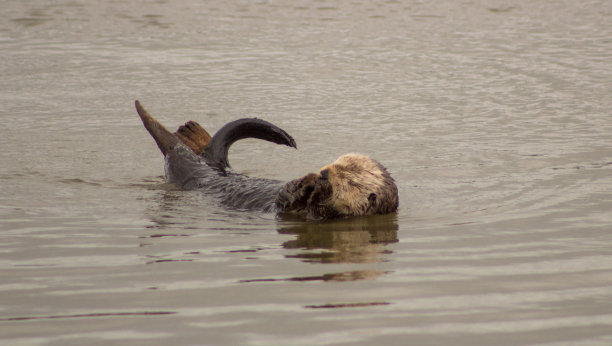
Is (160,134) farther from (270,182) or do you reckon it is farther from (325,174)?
(325,174)

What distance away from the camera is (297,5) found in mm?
16047

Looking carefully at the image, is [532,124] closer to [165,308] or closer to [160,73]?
[160,73]

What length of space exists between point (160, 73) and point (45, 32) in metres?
3.44

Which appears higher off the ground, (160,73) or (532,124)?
(160,73)

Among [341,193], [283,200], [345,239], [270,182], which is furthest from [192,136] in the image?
[345,239]

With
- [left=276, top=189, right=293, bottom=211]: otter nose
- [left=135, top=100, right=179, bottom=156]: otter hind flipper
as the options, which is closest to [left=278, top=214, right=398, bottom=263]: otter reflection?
[left=276, top=189, right=293, bottom=211]: otter nose

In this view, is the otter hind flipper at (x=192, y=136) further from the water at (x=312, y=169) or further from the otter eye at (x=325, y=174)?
the otter eye at (x=325, y=174)

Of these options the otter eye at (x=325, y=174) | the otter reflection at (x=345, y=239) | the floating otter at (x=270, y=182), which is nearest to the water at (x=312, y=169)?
the otter reflection at (x=345, y=239)

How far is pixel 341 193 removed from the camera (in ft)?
17.5

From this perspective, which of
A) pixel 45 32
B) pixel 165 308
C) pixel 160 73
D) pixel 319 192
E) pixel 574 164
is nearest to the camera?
pixel 165 308

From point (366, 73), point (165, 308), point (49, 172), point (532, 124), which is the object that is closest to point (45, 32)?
point (366, 73)

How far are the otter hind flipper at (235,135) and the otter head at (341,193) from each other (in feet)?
3.02

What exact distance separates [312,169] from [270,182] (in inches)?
48.3

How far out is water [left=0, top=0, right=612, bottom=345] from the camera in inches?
133
